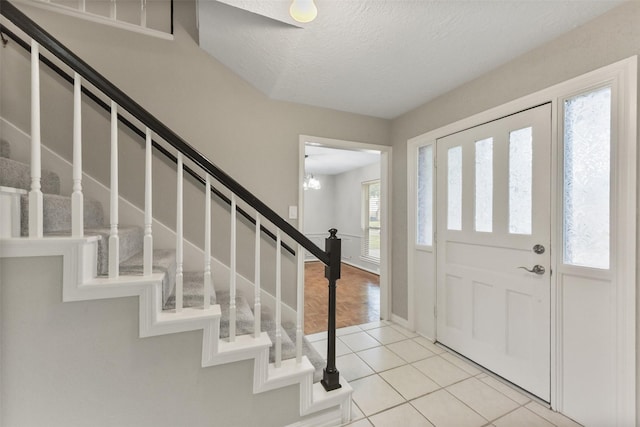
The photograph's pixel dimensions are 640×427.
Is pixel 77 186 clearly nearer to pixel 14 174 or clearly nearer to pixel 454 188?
pixel 14 174

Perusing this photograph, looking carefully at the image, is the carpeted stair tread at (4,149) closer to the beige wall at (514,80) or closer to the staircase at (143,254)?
the staircase at (143,254)

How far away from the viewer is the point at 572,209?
1.54 m

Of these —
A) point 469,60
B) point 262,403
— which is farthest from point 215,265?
point 469,60

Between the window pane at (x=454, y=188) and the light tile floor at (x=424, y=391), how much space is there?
1185mm

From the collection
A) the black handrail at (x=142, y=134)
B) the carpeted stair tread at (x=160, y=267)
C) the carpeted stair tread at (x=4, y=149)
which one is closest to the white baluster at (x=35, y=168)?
the carpeted stair tread at (x=160, y=267)

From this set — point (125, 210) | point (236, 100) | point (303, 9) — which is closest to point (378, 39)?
point (303, 9)

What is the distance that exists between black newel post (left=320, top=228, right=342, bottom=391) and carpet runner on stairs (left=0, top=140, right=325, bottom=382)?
4.5 inches

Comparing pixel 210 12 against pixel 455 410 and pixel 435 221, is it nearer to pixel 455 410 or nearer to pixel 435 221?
pixel 435 221

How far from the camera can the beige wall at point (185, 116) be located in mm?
1720

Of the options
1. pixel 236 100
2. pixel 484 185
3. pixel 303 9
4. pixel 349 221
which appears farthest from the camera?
pixel 349 221

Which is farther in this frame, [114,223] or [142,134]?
[142,134]

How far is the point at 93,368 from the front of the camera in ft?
3.38

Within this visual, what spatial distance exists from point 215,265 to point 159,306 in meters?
0.96

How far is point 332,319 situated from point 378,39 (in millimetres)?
1838
